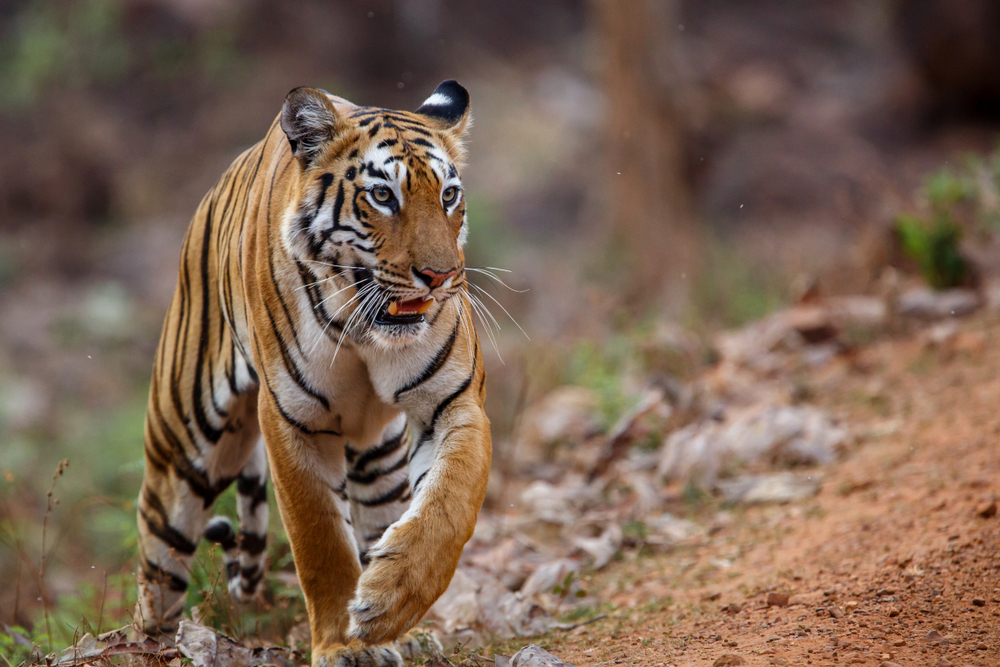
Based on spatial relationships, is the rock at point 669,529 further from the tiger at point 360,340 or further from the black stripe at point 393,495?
the tiger at point 360,340

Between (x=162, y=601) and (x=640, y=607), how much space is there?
1.97 m

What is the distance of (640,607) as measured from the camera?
12.8ft

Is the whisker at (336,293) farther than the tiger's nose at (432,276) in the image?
Yes

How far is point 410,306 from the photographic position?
115 inches

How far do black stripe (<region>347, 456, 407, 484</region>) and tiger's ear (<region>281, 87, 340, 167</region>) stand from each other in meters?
1.37

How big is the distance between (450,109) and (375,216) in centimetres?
70

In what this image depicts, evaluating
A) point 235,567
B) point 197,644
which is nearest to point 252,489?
point 235,567

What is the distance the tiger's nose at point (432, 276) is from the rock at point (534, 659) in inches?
47.6

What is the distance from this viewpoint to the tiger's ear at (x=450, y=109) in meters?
3.34

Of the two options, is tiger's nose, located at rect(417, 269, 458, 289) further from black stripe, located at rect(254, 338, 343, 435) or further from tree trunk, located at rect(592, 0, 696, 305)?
tree trunk, located at rect(592, 0, 696, 305)

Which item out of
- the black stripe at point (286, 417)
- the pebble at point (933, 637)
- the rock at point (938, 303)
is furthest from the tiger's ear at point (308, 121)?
the rock at point (938, 303)

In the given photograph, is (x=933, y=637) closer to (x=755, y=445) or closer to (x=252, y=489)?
(x=755, y=445)

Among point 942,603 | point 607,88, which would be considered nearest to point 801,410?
point 942,603

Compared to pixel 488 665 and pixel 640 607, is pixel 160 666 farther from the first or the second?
pixel 640 607
